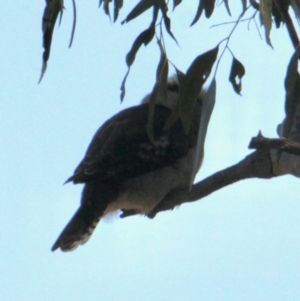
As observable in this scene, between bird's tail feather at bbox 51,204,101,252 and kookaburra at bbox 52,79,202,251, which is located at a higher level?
kookaburra at bbox 52,79,202,251

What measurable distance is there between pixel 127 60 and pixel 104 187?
1.48 meters

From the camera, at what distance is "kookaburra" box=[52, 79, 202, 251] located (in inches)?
163

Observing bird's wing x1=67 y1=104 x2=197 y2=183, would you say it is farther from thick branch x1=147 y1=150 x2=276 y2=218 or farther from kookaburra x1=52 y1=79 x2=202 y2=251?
thick branch x1=147 y1=150 x2=276 y2=218

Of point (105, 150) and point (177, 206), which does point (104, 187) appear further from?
point (177, 206)

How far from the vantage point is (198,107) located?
4.94m

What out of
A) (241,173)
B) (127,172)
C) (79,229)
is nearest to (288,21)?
(241,173)

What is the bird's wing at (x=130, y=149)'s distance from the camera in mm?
4133

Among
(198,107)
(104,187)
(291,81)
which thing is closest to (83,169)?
(104,187)

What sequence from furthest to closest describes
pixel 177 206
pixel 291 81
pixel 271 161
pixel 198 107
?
pixel 198 107, pixel 177 206, pixel 271 161, pixel 291 81

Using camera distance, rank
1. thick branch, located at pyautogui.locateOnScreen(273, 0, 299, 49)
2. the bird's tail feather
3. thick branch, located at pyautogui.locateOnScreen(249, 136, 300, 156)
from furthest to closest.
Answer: the bird's tail feather, thick branch, located at pyautogui.locateOnScreen(273, 0, 299, 49), thick branch, located at pyautogui.locateOnScreen(249, 136, 300, 156)

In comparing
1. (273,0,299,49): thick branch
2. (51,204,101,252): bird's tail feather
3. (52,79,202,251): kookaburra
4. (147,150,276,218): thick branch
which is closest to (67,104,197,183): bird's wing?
A: (52,79,202,251): kookaburra

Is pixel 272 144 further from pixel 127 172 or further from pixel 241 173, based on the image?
pixel 127 172

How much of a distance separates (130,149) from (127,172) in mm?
136

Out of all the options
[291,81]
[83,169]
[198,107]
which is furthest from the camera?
[198,107]
